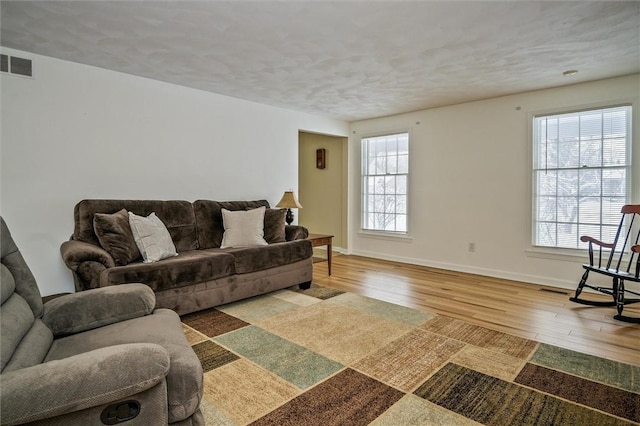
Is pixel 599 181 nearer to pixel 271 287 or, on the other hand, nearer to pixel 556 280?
pixel 556 280

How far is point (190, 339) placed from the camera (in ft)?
8.92

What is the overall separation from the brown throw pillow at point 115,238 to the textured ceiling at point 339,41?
1.47 metres

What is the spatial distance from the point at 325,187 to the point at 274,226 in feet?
9.21

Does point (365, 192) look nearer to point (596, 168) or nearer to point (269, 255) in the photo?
point (269, 255)

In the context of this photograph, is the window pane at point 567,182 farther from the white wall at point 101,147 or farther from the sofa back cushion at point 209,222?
the sofa back cushion at point 209,222

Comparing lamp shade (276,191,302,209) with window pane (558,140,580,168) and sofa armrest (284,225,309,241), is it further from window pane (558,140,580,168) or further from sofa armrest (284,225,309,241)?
window pane (558,140,580,168)

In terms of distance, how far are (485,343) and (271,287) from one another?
207 cm

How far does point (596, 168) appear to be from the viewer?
398cm

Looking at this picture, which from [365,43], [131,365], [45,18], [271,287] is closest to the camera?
[131,365]

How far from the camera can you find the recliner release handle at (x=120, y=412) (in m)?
1.12

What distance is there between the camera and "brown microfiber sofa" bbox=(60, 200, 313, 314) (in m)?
2.77

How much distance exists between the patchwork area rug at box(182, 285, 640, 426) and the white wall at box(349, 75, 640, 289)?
6.66ft

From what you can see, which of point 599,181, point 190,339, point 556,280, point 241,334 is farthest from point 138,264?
point 599,181

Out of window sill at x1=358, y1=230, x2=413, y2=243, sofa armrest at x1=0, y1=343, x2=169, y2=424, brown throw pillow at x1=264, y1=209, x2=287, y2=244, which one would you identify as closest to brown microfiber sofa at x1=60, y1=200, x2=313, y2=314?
brown throw pillow at x1=264, y1=209, x2=287, y2=244
